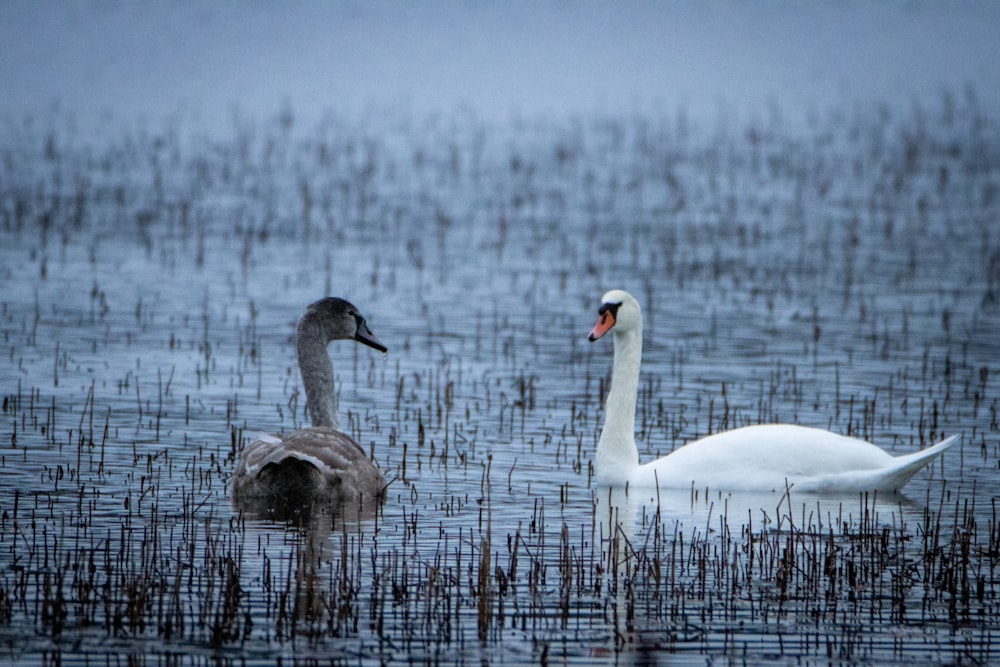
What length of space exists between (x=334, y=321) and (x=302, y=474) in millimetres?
2327

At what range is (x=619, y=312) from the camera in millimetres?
12344

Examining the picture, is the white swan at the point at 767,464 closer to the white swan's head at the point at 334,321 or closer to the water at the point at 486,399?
the water at the point at 486,399

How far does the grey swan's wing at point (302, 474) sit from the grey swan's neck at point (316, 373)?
4.18ft

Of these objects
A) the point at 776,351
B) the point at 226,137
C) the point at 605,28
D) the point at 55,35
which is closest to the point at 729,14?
the point at 605,28

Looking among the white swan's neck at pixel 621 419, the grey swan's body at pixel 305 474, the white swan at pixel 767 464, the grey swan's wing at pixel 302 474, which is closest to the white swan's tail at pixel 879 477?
the white swan at pixel 767 464

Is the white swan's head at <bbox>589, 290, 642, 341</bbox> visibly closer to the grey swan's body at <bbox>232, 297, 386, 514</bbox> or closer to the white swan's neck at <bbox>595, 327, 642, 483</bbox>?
the white swan's neck at <bbox>595, 327, 642, 483</bbox>

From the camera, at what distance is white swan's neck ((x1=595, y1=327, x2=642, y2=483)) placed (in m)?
11.6

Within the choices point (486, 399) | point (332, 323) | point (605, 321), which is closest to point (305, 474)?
point (332, 323)

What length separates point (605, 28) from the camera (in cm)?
12431

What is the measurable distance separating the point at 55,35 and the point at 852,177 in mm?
58577

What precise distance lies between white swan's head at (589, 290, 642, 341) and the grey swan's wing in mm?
2381

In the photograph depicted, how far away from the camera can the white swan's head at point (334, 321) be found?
1251 centimetres

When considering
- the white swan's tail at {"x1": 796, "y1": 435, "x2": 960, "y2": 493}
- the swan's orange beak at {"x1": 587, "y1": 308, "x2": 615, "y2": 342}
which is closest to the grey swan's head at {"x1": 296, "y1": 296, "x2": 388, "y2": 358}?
the swan's orange beak at {"x1": 587, "y1": 308, "x2": 615, "y2": 342}

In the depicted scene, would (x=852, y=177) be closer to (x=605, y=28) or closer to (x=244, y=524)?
(x=244, y=524)
